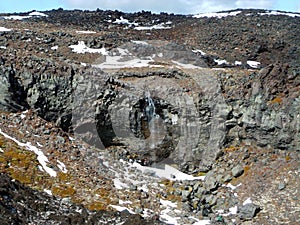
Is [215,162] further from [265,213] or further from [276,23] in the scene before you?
[276,23]

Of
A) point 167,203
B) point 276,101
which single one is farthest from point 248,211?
point 276,101

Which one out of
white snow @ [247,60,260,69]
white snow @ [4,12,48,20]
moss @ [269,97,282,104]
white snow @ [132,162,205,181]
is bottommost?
white snow @ [132,162,205,181]

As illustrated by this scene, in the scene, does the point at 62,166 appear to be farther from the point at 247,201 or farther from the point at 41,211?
the point at 247,201

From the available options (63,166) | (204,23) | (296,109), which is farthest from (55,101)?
(204,23)

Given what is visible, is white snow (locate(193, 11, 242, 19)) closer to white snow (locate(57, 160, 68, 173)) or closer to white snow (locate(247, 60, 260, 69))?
white snow (locate(247, 60, 260, 69))

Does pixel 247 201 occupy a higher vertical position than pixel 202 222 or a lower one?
higher

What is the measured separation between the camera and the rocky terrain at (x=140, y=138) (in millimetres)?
21125

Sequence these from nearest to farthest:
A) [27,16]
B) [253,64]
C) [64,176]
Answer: [64,176]
[253,64]
[27,16]

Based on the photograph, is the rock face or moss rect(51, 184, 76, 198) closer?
the rock face

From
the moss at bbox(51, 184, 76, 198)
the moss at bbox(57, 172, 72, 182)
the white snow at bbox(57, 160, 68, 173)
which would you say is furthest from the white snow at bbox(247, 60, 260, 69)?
the moss at bbox(51, 184, 76, 198)

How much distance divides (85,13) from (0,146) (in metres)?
37.1

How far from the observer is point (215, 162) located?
1072 inches

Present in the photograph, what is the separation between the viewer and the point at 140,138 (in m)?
28.5

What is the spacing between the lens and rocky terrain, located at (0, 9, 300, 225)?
69.3 ft
